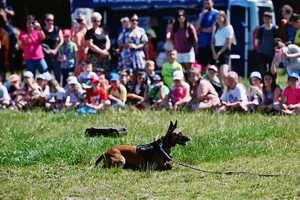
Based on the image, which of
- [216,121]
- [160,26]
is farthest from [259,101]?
[160,26]

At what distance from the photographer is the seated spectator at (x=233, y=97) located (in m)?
16.1

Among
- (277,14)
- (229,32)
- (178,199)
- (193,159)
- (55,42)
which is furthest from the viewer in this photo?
(277,14)

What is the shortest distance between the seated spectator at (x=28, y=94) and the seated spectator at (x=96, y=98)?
143cm

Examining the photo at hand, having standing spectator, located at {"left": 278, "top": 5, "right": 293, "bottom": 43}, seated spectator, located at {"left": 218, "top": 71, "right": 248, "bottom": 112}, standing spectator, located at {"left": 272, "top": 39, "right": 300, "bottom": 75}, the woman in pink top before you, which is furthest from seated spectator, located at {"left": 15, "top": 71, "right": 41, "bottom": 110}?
standing spectator, located at {"left": 278, "top": 5, "right": 293, "bottom": 43}

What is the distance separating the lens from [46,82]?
18609 mm

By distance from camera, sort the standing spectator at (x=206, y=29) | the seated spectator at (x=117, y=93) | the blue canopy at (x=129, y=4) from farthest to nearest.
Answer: the blue canopy at (x=129, y=4) → the standing spectator at (x=206, y=29) → the seated spectator at (x=117, y=93)

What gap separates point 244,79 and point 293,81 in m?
7.44

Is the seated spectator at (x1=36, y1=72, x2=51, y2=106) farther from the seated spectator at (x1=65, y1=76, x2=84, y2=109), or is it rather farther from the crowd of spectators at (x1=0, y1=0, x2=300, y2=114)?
the seated spectator at (x1=65, y1=76, x2=84, y2=109)

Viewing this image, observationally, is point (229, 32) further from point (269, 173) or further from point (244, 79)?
point (269, 173)

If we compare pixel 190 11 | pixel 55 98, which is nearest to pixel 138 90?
pixel 55 98

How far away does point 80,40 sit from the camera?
64.7 feet

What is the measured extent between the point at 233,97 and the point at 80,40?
15.9 feet

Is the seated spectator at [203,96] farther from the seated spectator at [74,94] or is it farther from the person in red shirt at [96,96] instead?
the seated spectator at [74,94]

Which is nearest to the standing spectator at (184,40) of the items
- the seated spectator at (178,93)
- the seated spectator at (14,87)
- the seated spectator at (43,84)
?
the seated spectator at (178,93)
